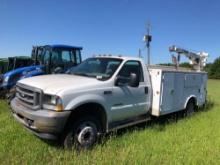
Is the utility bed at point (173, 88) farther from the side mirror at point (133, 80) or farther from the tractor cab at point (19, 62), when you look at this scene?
the tractor cab at point (19, 62)

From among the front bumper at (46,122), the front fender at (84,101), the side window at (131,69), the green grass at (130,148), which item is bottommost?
the green grass at (130,148)

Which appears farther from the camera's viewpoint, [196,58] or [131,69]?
[196,58]

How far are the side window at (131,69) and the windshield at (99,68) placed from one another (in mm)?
190

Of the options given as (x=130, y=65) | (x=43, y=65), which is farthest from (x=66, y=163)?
(x=43, y=65)

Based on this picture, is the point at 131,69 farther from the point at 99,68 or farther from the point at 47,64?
the point at 47,64

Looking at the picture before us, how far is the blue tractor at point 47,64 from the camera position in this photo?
10.9 m

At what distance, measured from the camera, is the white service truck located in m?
5.10

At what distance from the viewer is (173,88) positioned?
809 cm

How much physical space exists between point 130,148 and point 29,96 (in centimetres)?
235

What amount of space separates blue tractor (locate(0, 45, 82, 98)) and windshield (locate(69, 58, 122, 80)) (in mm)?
3825

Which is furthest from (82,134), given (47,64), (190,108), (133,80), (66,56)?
(66,56)

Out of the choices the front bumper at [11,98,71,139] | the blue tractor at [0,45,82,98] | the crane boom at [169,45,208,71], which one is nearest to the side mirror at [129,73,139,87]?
the front bumper at [11,98,71,139]

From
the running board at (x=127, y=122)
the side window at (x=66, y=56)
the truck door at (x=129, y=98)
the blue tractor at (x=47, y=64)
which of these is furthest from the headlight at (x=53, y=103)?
the side window at (x=66, y=56)

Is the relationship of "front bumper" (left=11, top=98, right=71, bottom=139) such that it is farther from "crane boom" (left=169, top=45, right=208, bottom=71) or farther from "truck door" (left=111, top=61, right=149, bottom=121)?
"crane boom" (left=169, top=45, right=208, bottom=71)
